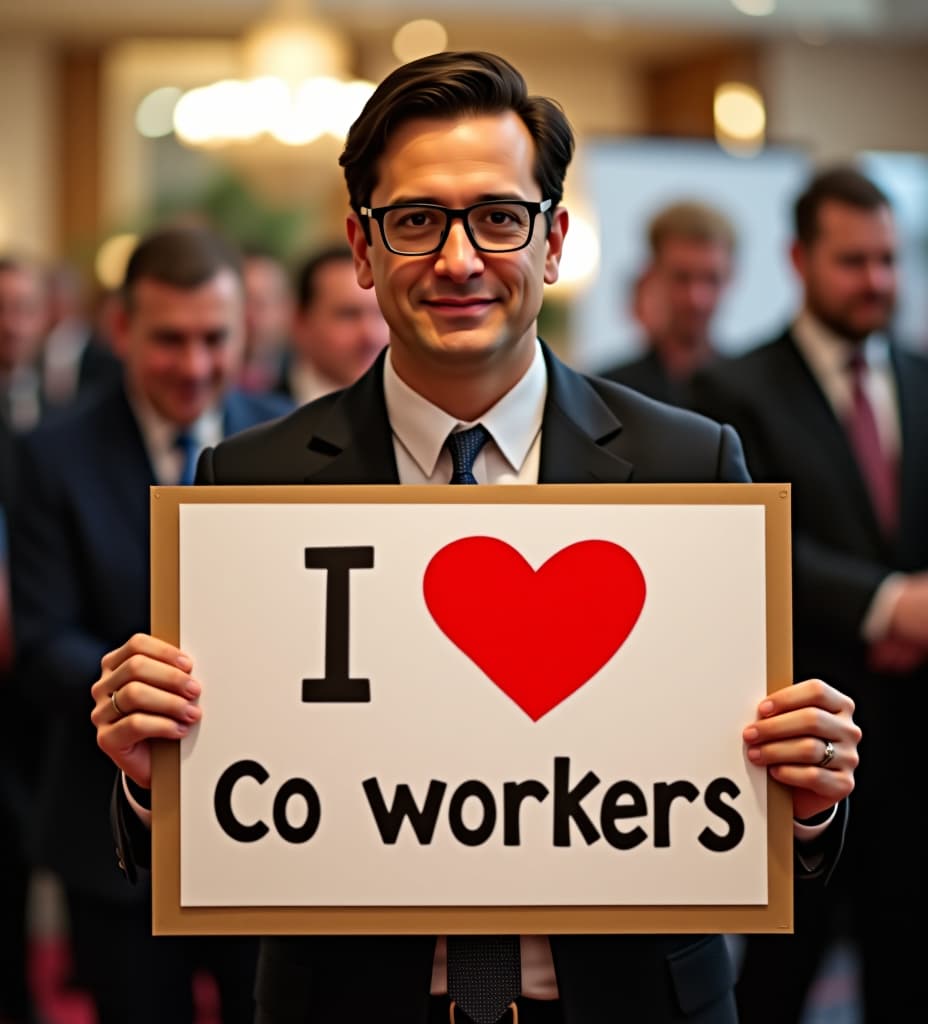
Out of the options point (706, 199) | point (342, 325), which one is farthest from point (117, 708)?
point (706, 199)

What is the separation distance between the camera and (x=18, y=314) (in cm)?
604

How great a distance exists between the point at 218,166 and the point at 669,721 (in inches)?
458

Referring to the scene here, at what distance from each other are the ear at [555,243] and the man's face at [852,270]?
1.80 meters

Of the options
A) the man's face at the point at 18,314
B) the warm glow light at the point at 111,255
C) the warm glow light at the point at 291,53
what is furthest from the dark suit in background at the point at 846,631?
the warm glow light at the point at 111,255

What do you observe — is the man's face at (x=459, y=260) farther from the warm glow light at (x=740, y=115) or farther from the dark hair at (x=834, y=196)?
the warm glow light at (x=740, y=115)

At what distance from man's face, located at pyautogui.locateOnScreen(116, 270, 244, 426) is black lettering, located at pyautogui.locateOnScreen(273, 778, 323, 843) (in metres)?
1.31

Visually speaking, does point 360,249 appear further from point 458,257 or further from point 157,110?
point 157,110

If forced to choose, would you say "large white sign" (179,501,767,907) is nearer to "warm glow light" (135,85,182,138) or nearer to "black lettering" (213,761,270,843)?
"black lettering" (213,761,270,843)

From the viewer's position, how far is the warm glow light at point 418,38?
36.4ft

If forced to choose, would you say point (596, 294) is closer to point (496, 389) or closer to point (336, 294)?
point (336, 294)

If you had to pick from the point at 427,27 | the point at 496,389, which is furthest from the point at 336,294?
the point at 427,27

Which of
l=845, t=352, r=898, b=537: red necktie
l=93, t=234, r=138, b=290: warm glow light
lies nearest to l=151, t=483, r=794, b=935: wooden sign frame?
l=845, t=352, r=898, b=537: red necktie

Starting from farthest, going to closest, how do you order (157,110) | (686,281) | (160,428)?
1. (157,110)
2. (686,281)
3. (160,428)

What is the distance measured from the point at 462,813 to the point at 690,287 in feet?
11.1
